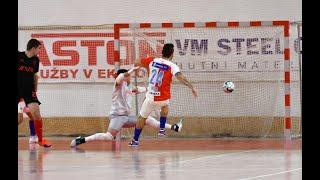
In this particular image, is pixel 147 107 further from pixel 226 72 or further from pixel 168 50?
pixel 226 72

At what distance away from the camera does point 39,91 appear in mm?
21594

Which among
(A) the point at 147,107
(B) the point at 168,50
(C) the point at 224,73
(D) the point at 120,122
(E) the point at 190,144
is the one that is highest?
(B) the point at 168,50

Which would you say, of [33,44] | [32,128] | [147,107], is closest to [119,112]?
[147,107]

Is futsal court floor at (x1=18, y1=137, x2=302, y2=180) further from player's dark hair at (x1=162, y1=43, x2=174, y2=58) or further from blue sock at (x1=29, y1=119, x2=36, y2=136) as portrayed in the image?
player's dark hair at (x1=162, y1=43, x2=174, y2=58)

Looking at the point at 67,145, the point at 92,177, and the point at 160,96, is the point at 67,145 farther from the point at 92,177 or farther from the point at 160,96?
the point at 92,177

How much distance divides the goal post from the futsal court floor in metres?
1.27

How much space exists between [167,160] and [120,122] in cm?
415

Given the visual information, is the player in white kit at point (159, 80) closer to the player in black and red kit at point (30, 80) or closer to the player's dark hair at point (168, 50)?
the player's dark hair at point (168, 50)

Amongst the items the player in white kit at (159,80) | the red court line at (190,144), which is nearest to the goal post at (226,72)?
the red court line at (190,144)

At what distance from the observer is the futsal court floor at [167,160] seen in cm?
1036

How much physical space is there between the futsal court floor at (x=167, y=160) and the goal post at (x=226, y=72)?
127 centimetres

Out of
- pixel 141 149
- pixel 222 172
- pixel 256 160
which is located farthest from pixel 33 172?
pixel 141 149

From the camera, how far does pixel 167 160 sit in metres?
13.1
